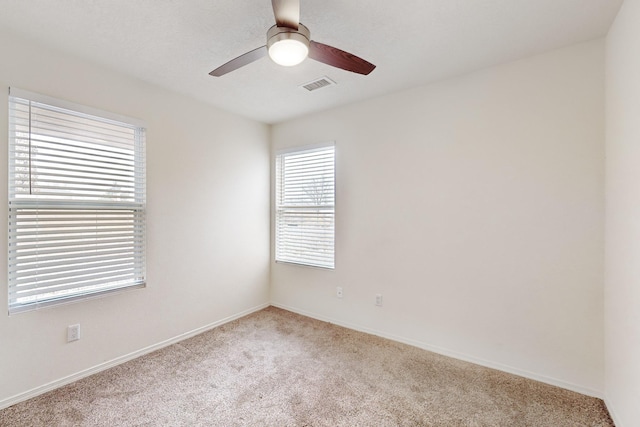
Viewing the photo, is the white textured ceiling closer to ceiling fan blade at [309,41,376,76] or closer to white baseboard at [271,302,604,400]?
ceiling fan blade at [309,41,376,76]

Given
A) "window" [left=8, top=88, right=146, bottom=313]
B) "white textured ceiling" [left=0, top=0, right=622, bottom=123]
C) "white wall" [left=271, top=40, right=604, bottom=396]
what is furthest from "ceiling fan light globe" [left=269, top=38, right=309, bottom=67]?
"window" [left=8, top=88, right=146, bottom=313]

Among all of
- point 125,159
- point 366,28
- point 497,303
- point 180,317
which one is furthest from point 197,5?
point 497,303

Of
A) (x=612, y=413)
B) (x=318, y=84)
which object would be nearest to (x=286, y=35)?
(x=318, y=84)

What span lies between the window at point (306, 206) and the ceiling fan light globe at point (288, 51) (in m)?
1.78

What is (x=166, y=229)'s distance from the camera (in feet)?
9.48

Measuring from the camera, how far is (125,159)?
8.48 feet

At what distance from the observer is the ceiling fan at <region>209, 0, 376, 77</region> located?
1.43 m

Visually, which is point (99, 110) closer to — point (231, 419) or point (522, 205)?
point (231, 419)

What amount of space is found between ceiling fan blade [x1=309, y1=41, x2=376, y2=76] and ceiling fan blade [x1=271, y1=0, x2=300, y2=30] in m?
0.16

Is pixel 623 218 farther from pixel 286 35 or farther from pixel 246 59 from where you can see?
pixel 246 59

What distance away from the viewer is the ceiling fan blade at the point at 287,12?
139cm

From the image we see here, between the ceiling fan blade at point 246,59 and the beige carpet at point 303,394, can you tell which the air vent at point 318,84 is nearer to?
the ceiling fan blade at point 246,59

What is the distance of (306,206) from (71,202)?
7.37 ft

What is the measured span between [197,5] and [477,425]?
3.06 metres
